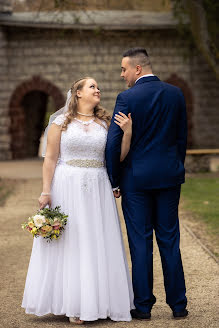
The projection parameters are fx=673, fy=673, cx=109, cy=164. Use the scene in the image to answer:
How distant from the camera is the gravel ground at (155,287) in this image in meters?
4.75

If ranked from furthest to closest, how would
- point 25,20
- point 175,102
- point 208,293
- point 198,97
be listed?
point 198,97, point 25,20, point 208,293, point 175,102

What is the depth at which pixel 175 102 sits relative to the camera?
15.4ft

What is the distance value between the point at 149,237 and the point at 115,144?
2.29 feet

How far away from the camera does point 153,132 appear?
464 centimetres

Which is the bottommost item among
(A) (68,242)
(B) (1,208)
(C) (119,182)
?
→ (B) (1,208)

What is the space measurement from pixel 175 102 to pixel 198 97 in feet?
53.9

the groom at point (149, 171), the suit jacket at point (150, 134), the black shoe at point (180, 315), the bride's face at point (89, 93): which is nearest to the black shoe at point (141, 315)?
the groom at point (149, 171)

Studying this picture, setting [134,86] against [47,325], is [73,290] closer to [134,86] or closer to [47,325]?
[47,325]

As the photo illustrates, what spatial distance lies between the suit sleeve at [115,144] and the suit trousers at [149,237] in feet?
0.63

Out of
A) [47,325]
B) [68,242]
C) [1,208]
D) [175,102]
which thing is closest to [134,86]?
[175,102]

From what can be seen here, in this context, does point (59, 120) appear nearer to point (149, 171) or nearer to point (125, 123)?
point (125, 123)

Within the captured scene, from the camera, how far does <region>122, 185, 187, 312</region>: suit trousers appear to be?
4.70 meters

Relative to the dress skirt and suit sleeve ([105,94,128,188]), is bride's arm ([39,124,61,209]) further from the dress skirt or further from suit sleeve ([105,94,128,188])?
suit sleeve ([105,94,128,188])

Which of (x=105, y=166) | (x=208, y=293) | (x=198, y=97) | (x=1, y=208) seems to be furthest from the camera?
(x=198, y=97)
